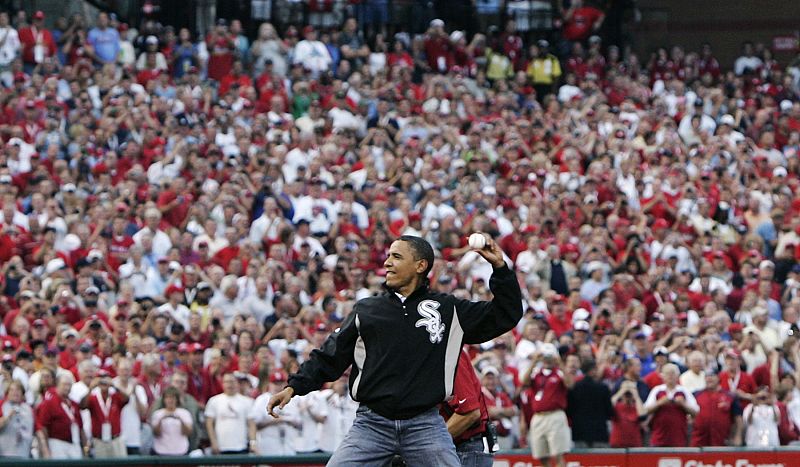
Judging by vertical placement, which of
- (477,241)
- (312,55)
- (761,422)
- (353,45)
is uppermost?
(353,45)

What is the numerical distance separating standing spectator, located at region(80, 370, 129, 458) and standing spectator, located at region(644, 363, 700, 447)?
4796 millimetres

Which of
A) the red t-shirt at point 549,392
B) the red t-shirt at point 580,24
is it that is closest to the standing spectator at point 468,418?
the red t-shirt at point 549,392

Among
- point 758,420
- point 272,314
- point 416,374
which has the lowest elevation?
point 758,420

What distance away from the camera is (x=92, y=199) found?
A: 1766 cm

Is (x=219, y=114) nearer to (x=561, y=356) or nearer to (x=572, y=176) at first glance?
(x=572, y=176)

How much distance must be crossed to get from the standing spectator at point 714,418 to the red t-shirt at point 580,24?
12118 millimetres

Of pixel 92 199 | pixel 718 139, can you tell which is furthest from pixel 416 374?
pixel 718 139

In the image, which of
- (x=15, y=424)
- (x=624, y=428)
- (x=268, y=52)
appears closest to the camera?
(x=15, y=424)

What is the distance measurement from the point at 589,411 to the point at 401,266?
715 cm

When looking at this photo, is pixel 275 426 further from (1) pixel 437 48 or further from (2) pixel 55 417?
(1) pixel 437 48

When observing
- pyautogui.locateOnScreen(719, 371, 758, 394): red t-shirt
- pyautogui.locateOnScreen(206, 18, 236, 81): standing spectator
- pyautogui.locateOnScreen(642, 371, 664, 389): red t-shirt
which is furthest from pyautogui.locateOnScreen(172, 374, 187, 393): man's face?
pyautogui.locateOnScreen(206, 18, 236, 81): standing spectator

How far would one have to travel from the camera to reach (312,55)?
22922 mm

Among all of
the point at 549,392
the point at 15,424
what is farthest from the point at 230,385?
the point at 549,392

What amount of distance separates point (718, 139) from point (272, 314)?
8422mm
